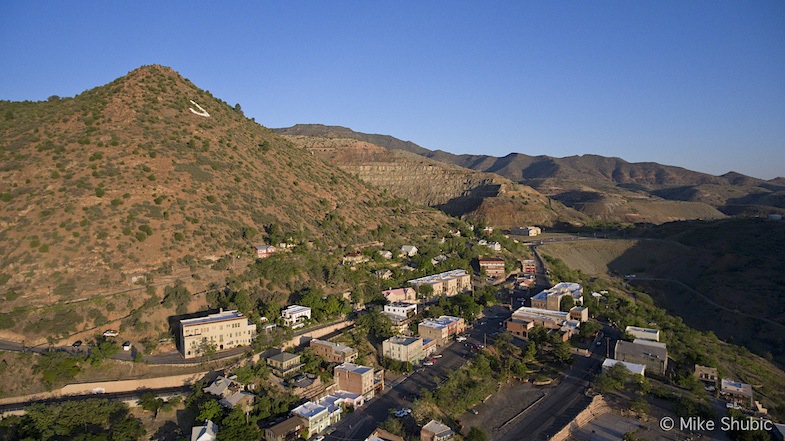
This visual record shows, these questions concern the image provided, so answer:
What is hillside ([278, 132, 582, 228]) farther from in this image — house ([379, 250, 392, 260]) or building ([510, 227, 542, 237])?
house ([379, 250, 392, 260])

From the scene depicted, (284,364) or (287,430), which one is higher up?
(284,364)

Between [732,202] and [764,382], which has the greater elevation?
[732,202]

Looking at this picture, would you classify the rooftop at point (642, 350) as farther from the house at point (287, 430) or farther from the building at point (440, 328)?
the house at point (287, 430)

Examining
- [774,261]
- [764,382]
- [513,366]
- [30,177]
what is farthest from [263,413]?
[774,261]

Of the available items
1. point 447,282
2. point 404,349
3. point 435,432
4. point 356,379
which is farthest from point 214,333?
point 447,282

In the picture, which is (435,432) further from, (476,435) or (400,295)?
(400,295)

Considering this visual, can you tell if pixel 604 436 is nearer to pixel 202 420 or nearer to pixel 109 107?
pixel 202 420
